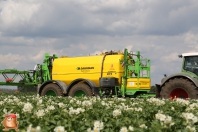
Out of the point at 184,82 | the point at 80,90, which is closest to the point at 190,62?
the point at 184,82

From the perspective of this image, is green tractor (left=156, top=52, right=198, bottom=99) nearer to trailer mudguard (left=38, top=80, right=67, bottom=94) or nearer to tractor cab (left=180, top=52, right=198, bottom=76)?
tractor cab (left=180, top=52, right=198, bottom=76)

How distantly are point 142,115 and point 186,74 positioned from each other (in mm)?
7957

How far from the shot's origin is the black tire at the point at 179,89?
49.2 ft

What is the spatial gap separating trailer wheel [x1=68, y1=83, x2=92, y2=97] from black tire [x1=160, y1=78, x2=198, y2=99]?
5404 millimetres

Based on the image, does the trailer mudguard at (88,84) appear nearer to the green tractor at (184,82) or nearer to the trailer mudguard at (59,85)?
the trailer mudguard at (59,85)

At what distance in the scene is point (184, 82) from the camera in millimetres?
15188

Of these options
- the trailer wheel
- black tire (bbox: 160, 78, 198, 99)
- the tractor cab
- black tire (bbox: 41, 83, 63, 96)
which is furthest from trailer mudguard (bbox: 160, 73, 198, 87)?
black tire (bbox: 41, 83, 63, 96)

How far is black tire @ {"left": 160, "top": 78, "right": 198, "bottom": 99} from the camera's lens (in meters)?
15.0

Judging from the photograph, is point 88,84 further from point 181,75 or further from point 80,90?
point 181,75

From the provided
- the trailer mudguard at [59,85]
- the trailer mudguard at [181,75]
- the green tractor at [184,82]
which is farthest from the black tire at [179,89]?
the trailer mudguard at [59,85]

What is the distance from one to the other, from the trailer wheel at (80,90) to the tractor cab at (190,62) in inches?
236

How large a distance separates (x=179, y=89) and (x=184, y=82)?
0.52 m

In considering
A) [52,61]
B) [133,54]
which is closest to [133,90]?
[133,54]

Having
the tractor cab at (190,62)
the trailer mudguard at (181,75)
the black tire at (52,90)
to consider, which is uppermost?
the tractor cab at (190,62)
